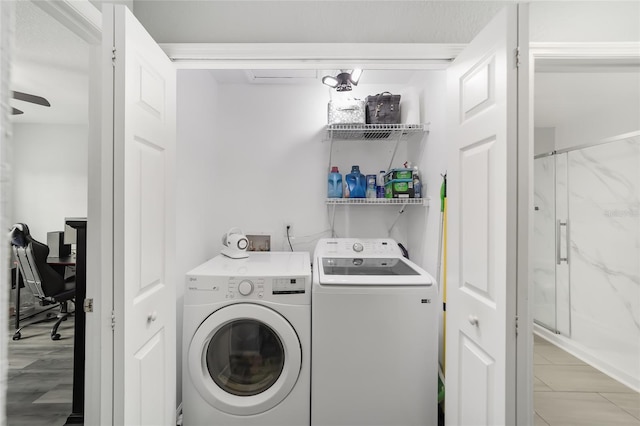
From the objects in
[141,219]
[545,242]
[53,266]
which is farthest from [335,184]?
[53,266]

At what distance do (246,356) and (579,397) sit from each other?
2.17 metres

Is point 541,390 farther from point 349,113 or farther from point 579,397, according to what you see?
point 349,113

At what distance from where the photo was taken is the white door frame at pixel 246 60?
3.42ft

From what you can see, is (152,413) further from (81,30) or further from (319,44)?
(319,44)

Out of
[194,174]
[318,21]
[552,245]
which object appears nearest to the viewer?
[318,21]

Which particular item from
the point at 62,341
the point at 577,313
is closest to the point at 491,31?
the point at 577,313

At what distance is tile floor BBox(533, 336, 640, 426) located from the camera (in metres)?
1.87

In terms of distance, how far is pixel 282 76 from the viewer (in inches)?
99.0

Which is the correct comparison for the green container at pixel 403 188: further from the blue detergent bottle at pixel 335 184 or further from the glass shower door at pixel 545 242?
the glass shower door at pixel 545 242

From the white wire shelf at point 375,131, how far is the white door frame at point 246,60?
2.68ft

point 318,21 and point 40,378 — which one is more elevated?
point 318,21

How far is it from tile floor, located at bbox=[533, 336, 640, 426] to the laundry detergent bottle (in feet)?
5.91

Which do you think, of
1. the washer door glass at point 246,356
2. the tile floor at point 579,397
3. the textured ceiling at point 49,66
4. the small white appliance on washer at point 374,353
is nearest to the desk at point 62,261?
the textured ceiling at point 49,66

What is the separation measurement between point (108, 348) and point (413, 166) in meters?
2.29
